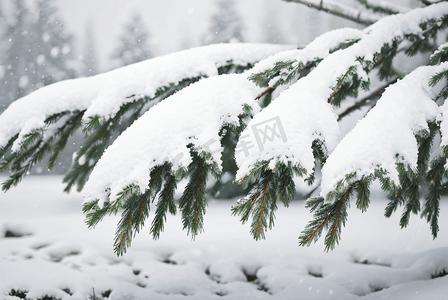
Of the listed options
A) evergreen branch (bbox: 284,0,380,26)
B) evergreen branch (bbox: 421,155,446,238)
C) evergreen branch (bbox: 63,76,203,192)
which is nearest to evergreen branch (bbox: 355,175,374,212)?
evergreen branch (bbox: 421,155,446,238)

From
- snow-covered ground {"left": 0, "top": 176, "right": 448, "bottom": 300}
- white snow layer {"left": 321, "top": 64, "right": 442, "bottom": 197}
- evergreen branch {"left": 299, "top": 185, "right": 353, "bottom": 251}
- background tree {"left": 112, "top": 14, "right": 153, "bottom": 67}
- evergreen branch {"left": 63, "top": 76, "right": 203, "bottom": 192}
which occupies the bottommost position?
snow-covered ground {"left": 0, "top": 176, "right": 448, "bottom": 300}

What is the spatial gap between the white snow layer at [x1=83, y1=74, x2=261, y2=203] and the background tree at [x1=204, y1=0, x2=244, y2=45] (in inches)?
598

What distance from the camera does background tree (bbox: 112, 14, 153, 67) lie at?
16.3 meters

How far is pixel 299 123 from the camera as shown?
0.95 metres

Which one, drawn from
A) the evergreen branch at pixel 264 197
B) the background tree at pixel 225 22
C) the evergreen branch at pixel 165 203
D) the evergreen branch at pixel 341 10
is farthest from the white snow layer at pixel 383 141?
the background tree at pixel 225 22

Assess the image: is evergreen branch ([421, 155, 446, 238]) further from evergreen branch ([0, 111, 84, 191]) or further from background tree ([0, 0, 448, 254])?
evergreen branch ([0, 111, 84, 191])

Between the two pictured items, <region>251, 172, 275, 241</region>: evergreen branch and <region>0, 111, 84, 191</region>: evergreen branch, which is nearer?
<region>251, 172, 275, 241</region>: evergreen branch

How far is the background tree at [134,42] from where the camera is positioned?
16.3m

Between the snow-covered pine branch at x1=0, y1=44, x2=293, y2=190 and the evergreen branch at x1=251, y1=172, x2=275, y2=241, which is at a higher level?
the snow-covered pine branch at x1=0, y1=44, x2=293, y2=190

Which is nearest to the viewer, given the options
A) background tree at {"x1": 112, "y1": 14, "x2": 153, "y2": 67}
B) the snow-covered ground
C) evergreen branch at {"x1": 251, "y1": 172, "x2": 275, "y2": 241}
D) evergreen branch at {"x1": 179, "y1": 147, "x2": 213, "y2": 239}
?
evergreen branch at {"x1": 251, "y1": 172, "x2": 275, "y2": 241}

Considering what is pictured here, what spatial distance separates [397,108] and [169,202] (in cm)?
92

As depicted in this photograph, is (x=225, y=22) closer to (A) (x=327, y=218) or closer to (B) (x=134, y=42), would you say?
(B) (x=134, y=42)

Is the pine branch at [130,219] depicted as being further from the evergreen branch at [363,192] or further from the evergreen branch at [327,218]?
the evergreen branch at [363,192]

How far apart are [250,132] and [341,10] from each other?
2.26m
